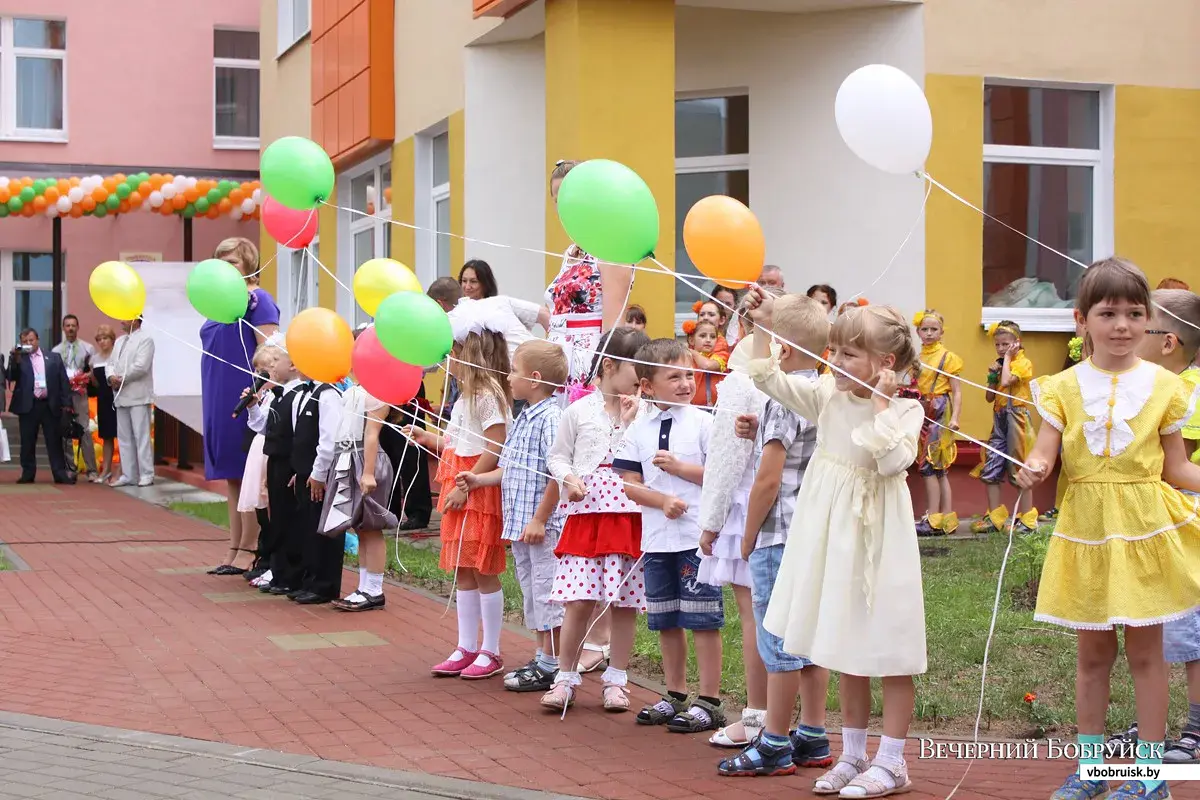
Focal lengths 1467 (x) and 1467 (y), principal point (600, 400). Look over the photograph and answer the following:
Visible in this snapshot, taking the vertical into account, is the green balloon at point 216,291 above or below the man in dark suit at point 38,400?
above

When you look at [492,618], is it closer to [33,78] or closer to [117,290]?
[117,290]

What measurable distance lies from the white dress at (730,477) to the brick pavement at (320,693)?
2.48 feet

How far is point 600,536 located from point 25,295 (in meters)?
23.4

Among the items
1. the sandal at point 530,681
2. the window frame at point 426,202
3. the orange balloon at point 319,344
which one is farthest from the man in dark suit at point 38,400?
the sandal at point 530,681

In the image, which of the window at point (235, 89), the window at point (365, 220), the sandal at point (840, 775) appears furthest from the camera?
the window at point (235, 89)

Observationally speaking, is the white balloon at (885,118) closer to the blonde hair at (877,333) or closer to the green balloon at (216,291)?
the blonde hair at (877,333)

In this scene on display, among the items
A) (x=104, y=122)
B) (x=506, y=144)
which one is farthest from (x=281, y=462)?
(x=104, y=122)

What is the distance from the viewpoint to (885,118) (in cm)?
527

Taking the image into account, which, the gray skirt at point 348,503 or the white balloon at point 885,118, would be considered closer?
the white balloon at point 885,118

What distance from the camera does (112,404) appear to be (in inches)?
760

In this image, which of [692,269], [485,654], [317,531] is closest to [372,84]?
[692,269]

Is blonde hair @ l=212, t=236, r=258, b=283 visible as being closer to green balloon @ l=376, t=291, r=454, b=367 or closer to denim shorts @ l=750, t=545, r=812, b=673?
green balloon @ l=376, t=291, r=454, b=367

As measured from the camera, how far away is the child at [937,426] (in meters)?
11.5

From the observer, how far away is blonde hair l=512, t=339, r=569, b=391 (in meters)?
6.67
